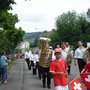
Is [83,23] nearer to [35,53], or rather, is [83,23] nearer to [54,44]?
[54,44]

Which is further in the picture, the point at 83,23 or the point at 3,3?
the point at 83,23

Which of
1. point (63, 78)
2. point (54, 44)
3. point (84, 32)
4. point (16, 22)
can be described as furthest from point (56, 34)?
point (63, 78)

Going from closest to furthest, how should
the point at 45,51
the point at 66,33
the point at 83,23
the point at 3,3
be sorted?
the point at 45,51, the point at 3,3, the point at 83,23, the point at 66,33

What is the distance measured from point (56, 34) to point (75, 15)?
31.1 ft

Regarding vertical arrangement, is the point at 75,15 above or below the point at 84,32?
above

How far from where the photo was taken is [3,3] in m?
11.2

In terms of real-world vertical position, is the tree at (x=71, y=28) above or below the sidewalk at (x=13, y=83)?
above

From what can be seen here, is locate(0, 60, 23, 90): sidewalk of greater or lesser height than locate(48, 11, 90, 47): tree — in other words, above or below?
below

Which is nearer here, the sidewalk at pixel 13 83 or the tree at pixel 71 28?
the sidewalk at pixel 13 83

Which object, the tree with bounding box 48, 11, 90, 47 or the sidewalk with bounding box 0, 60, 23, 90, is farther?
the tree with bounding box 48, 11, 90, 47

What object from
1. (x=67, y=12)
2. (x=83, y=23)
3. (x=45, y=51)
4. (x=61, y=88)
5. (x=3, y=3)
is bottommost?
(x=61, y=88)

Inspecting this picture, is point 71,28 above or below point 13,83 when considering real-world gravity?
above

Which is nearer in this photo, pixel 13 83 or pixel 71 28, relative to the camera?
pixel 13 83

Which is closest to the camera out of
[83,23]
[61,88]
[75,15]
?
[61,88]
